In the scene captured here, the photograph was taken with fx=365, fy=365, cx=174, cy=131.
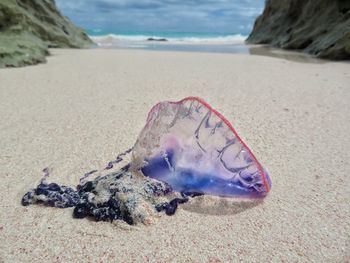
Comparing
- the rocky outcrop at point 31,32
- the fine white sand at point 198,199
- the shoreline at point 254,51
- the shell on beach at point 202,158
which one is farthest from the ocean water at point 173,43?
the shell on beach at point 202,158

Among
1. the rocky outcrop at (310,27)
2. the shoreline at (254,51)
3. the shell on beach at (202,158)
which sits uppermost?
the shell on beach at (202,158)

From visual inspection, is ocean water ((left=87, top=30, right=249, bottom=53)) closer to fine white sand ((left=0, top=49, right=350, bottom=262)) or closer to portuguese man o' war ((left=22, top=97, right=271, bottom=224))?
fine white sand ((left=0, top=49, right=350, bottom=262))

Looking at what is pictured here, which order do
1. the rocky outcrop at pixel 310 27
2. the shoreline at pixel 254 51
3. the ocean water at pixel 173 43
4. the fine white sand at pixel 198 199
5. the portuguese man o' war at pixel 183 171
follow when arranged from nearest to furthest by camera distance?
the fine white sand at pixel 198 199
the portuguese man o' war at pixel 183 171
the rocky outcrop at pixel 310 27
the shoreline at pixel 254 51
the ocean water at pixel 173 43

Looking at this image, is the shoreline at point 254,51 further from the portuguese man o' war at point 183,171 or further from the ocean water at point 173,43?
the portuguese man o' war at point 183,171

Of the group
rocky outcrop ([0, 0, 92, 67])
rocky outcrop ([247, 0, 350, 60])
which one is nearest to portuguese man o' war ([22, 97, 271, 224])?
rocky outcrop ([0, 0, 92, 67])

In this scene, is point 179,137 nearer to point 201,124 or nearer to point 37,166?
point 201,124
